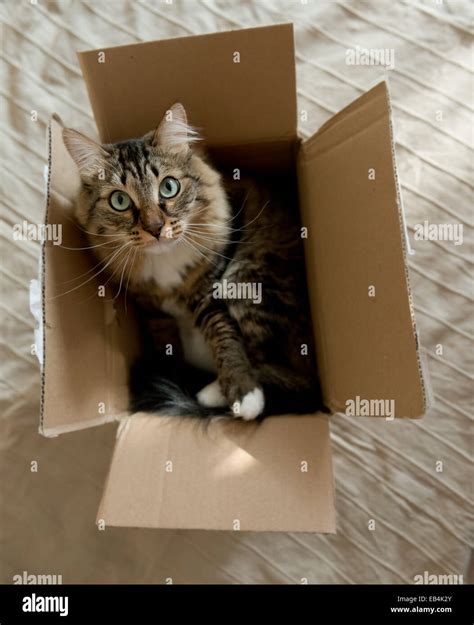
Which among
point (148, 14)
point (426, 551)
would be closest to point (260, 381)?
point (426, 551)

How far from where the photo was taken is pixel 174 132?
111 centimetres

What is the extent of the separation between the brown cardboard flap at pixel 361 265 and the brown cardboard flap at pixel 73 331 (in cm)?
51

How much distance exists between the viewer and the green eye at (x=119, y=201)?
109 centimetres

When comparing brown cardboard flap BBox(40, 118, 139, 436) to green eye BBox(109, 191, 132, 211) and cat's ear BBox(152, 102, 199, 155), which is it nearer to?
green eye BBox(109, 191, 132, 211)

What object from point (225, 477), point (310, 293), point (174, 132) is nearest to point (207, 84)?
point (174, 132)

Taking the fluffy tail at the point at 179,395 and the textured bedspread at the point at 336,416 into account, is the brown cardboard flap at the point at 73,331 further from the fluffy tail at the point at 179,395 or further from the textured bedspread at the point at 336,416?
the textured bedspread at the point at 336,416

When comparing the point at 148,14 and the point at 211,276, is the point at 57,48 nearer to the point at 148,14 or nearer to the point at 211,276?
the point at 148,14

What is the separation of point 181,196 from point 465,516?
1181 millimetres

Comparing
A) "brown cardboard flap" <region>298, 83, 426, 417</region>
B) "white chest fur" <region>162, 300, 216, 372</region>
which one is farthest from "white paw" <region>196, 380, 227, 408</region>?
"brown cardboard flap" <region>298, 83, 426, 417</region>

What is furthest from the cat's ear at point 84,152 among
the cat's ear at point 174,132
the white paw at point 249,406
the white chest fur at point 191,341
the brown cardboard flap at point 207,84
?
the white paw at point 249,406

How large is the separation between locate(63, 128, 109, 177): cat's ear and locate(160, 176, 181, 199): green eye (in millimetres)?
141

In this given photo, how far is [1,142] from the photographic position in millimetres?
1670

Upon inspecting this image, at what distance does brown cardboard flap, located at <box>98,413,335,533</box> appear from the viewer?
94 cm

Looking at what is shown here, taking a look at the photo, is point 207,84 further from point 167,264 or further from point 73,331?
point 73,331
